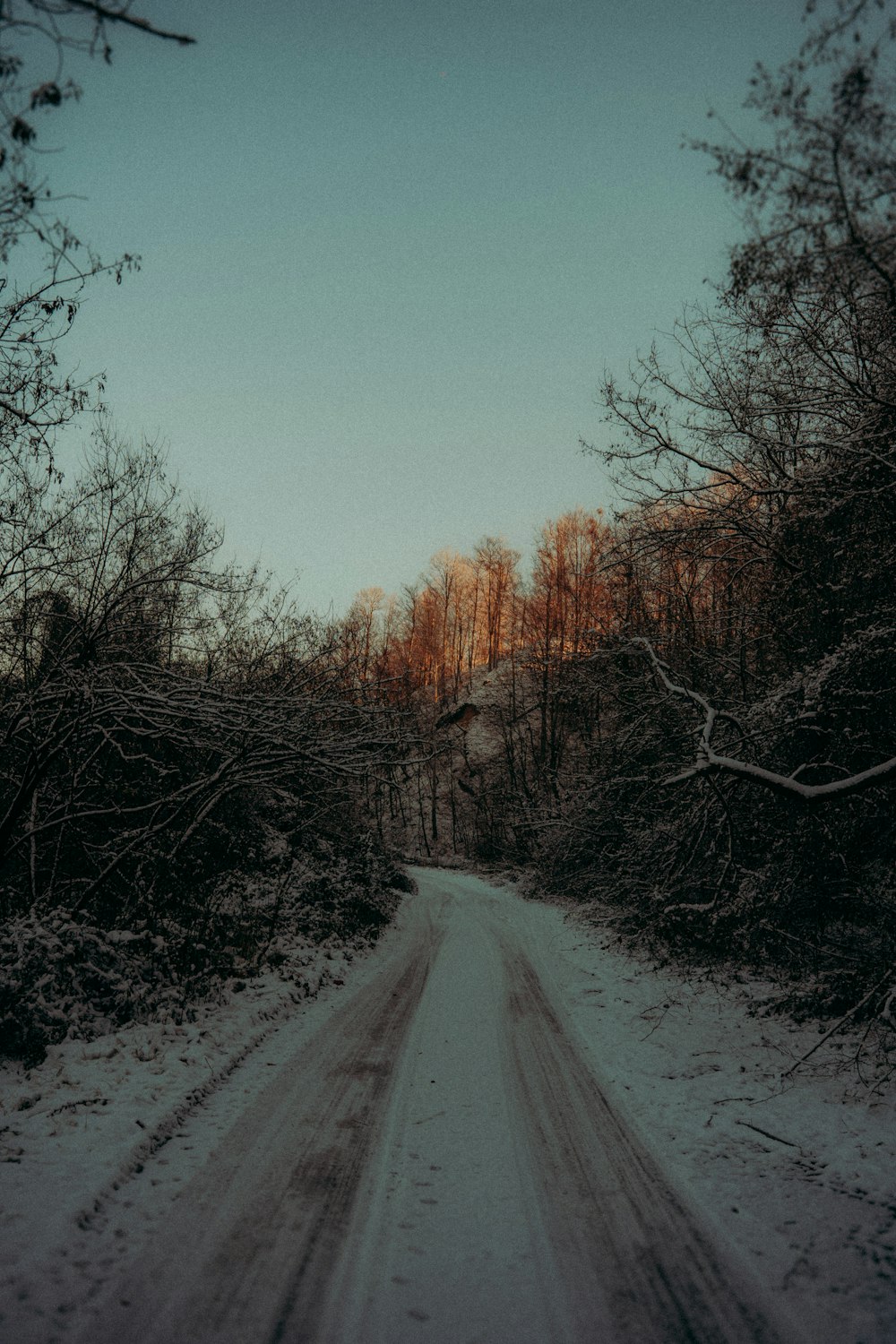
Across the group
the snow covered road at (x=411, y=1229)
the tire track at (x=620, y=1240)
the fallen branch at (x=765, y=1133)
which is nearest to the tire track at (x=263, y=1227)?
the snow covered road at (x=411, y=1229)

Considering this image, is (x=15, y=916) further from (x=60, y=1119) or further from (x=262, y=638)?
(x=262, y=638)

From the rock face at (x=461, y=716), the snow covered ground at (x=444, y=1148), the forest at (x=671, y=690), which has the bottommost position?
the snow covered ground at (x=444, y=1148)

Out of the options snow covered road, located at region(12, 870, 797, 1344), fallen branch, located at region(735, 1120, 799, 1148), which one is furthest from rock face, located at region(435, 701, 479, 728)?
fallen branch, located at region(735, 1120, 799, 1148)

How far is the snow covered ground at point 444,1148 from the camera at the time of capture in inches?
122

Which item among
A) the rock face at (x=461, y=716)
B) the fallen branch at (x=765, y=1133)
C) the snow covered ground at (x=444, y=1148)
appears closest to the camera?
the snow covered ground at (x=444, y=1148)

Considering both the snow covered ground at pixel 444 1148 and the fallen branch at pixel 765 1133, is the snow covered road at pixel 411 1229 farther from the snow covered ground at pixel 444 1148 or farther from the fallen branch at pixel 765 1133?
the fallen branch at pixel 765 1133

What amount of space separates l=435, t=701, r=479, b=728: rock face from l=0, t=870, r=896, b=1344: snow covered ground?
35248 mm

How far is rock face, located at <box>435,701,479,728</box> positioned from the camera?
43.8m

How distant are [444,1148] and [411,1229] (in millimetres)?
1022

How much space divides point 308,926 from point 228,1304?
365 inches

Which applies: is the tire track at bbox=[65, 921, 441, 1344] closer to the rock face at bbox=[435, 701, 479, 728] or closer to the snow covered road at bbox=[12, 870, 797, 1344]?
the snow covered road at bbox=[12, 870, 797, 1344]

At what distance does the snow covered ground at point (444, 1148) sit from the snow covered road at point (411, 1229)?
21 millimetres

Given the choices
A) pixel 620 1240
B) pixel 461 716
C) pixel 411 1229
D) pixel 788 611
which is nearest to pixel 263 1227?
pixel 411 1229

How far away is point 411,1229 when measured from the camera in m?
3.60
